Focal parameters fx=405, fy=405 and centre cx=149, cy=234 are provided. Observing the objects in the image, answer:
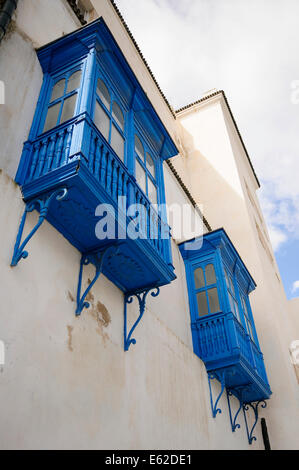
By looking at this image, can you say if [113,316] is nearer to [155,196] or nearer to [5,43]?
[155,196]

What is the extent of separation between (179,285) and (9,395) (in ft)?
16.4

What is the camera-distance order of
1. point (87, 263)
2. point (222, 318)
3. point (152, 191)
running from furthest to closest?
point (222, 318) < point (152, 191) < point (87, 263)

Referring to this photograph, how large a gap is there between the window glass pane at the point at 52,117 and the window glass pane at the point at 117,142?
2.63 ft

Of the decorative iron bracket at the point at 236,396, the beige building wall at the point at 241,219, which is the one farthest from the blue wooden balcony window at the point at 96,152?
the beige building wall at the point at 241,219

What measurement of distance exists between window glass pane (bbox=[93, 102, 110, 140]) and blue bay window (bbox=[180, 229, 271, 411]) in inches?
146

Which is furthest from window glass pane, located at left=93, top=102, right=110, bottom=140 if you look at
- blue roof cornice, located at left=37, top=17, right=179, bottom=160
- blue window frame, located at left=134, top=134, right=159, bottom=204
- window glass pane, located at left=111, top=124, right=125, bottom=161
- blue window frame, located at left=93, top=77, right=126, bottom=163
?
blue window frame, located at left=134, top=134, right=159, bottom=204

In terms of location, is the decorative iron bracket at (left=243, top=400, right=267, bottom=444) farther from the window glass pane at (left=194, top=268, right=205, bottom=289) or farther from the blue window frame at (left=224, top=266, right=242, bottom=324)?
the window glass pane at (left=194, top=268, right=205, bottom=289)

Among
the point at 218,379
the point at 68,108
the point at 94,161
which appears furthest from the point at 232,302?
the point at 68,108

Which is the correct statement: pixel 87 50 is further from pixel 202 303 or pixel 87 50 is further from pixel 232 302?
pixel 232 302

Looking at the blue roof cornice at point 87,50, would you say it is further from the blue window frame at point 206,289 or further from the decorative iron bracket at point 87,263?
the blue window frame at point 206,289

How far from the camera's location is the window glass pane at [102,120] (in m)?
5.02

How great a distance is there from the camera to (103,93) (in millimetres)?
5402

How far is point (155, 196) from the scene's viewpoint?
6379 mm

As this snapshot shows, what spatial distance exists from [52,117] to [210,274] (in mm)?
4627
